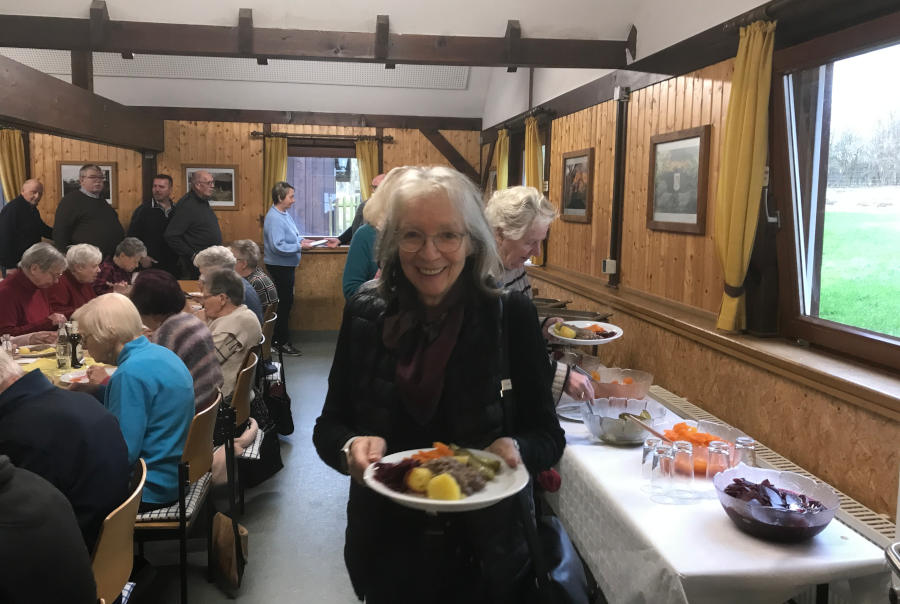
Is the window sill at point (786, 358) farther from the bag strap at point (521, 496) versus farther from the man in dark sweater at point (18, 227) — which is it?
the man in dark sweater at point (18, 227)

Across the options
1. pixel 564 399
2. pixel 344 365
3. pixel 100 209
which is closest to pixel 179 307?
pixel 564 399

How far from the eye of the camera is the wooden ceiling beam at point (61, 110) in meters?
4.57

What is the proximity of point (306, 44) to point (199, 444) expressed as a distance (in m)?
2.95

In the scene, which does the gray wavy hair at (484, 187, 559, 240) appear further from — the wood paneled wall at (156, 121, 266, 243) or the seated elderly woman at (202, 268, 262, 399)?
the wood paneled wall at (156, 121, 266, 243)

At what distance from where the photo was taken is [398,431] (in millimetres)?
1411

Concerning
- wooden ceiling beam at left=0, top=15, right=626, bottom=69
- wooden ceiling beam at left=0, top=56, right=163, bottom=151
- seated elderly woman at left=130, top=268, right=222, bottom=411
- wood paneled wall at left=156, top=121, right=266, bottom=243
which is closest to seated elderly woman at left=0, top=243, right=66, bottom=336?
wooden ceiling beam at left=0, top=56, right=163, bottom=151

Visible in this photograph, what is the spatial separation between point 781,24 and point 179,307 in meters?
2.82

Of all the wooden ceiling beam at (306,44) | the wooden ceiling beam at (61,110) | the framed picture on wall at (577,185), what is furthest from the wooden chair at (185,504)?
the framed picture on wall at (577,185)

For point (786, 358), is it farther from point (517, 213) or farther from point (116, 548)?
point (116, 548)

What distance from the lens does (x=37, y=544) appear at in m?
1.51

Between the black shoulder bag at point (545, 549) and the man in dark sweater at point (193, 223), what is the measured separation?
620cm

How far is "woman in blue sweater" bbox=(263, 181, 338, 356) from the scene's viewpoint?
298 inches

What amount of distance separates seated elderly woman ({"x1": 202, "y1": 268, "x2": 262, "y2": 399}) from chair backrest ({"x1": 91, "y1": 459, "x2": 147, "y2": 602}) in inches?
62.6

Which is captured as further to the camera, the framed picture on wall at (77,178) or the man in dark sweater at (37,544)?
the framed picture on wall at (77,178)
